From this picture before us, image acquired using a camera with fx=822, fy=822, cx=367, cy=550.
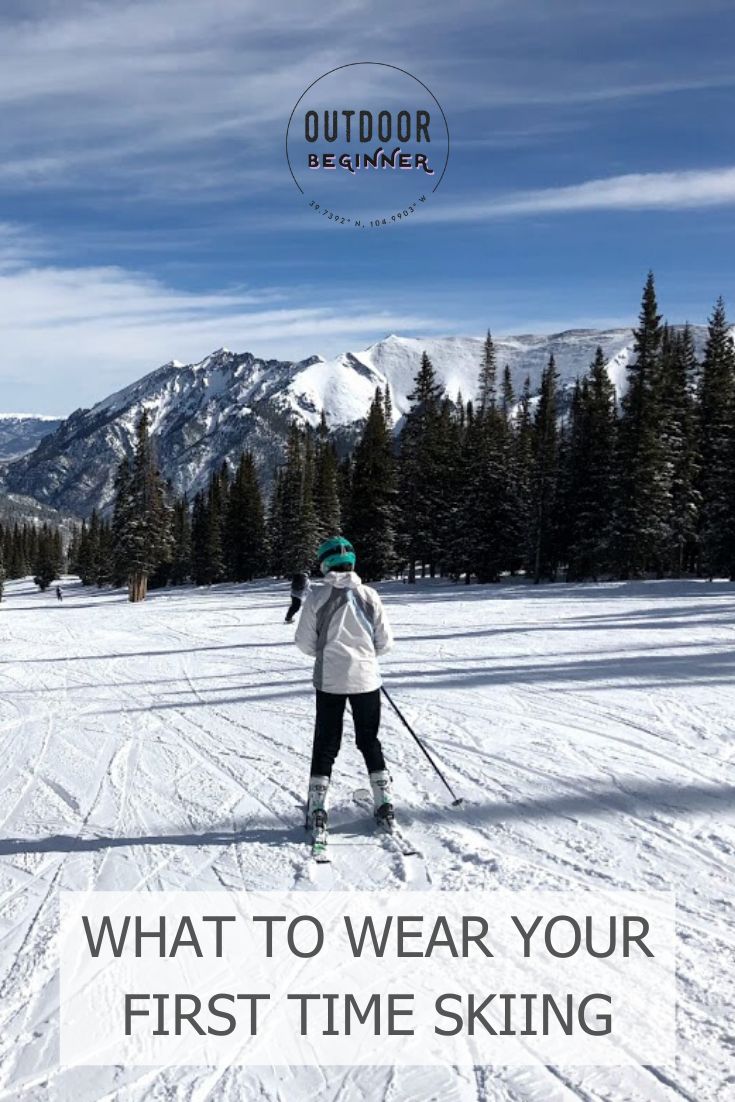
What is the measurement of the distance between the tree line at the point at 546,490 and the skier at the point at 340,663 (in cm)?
3315

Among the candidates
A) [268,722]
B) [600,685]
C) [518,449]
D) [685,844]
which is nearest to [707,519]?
[518,449]

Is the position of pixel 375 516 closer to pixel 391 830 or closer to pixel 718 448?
pixel 718 448

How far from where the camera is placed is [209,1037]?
3.64 meters

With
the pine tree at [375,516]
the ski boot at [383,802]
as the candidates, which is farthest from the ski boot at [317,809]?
the pine tree at [375,516]

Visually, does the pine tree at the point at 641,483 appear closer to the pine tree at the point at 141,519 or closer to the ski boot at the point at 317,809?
the pine tree at the point at 141,519

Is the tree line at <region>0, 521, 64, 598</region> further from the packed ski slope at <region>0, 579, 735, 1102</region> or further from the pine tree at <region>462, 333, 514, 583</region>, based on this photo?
the packed ski slope at <region>0, 579, 735, 1102</region>

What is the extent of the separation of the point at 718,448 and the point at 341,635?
35.7m

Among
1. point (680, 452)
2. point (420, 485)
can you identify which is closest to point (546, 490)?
point (420, 485)

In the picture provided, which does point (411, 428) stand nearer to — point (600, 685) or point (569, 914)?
point (600, 685)

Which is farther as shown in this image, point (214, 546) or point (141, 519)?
point (214, 546)

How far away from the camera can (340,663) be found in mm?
5941

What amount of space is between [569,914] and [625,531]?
35.5 m

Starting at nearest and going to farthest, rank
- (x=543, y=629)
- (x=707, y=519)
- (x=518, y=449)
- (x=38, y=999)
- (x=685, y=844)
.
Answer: (x=38, y=999) → (x=685, y=844) → (x=543, y=629) → (x=707, y=519) → (x=518, y=449)

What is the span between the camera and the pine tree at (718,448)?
117ft
